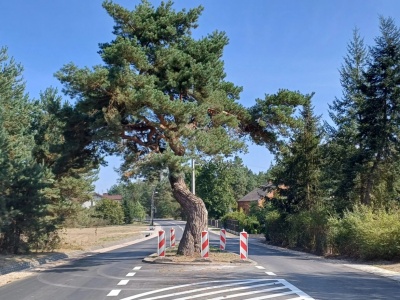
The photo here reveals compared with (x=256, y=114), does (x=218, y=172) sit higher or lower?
higher

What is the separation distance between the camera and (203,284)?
1398cm

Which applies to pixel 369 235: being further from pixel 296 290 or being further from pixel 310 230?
pixel 296 290

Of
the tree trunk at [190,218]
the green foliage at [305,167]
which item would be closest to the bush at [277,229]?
the green foliage at [305,167]

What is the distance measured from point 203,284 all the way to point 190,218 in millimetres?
9237

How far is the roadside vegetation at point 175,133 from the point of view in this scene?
65.6 ft

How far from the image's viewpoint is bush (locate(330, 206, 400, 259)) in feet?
70.6

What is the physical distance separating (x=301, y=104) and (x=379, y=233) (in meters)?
6.72

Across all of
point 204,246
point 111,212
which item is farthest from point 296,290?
point 111,212

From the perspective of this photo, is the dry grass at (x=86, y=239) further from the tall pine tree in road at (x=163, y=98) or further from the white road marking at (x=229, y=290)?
the white road marking at (x=229, y=290)

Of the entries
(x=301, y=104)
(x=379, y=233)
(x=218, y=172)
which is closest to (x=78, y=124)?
(x=301, y=104)

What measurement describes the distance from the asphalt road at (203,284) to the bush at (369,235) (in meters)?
3.75

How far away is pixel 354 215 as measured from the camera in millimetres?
24938

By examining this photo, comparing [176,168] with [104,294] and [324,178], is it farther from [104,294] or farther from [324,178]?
[324,178]

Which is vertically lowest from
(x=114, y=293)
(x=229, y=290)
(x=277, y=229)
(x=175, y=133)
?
(x=114, y=293)
